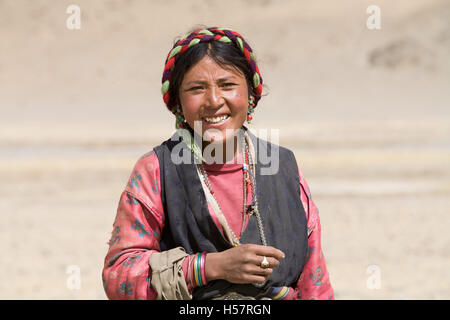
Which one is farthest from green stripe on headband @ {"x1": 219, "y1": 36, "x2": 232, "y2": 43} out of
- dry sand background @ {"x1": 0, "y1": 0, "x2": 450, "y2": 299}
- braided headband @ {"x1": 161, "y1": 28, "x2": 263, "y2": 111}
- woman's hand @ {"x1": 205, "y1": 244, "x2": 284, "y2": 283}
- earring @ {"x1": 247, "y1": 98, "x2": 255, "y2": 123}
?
dry sand background @ {"x1": 0, "y1": 0, "x2": 450, "y2": 299}

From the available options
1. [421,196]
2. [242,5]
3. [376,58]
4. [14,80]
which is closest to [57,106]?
→ [14,80]

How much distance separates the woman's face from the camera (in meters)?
2.23

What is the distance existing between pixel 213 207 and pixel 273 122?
2220cm

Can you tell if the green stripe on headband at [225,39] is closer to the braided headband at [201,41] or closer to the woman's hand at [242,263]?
the braided headband at [201,41]

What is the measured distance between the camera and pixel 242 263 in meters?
2.03

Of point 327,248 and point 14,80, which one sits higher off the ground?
point 14,80

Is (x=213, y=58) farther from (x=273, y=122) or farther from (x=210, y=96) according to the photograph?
(x=273, y=122)

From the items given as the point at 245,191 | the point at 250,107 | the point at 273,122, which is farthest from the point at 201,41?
the point at 273,122

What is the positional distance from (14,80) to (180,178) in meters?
31.9

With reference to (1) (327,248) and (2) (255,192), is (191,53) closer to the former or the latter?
(2) (255,192)

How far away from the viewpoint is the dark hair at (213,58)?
88.9 inches

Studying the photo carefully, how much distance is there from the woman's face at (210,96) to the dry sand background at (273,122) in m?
4.08

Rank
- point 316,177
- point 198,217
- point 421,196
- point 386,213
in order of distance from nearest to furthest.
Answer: point 198,217, point 386,213, point 421,196, point 316,177

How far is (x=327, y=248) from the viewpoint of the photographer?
27.2ft
